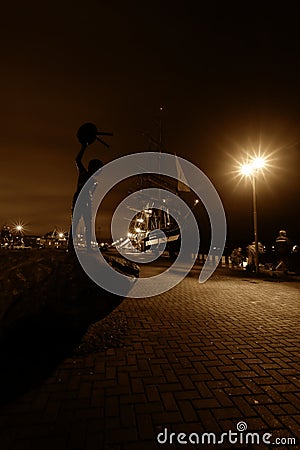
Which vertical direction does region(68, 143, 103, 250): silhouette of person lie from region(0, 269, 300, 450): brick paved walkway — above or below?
above

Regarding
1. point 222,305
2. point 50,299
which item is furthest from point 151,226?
point 50,299

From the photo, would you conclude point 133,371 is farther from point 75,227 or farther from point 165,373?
point 75,227

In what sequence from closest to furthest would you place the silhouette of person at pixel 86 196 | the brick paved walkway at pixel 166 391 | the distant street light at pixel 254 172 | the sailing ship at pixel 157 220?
the brick paved walkway at pixel 166 391 < the silhouette of person at pixel 86 196 < the distant street light at pixel 254 172 < the sailing ship at pixel 157 220

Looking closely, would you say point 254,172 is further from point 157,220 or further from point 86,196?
point 157,220

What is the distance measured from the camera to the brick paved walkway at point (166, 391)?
2.68 m

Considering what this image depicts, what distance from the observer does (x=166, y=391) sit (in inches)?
136

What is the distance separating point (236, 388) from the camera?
3518mm

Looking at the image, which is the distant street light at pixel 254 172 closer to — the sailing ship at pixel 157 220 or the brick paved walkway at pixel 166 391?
the brick paved walkway at pixel 166 391

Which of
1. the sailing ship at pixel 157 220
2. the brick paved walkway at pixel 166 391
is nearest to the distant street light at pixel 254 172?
the brick paved walkway at pixel 166 391

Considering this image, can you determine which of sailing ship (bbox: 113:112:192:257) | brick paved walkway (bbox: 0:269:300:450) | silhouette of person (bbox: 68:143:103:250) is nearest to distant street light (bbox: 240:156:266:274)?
brick paved walkway (bbox: 0:269:300:450)

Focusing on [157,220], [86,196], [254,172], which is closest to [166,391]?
[86,196]

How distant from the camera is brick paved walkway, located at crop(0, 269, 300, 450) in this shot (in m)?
2.68

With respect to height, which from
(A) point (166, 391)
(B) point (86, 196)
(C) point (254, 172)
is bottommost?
(A) point (166, 391)

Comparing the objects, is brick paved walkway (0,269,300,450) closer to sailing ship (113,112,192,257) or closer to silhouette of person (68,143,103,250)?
silhouette of person (68,143,103,250)
